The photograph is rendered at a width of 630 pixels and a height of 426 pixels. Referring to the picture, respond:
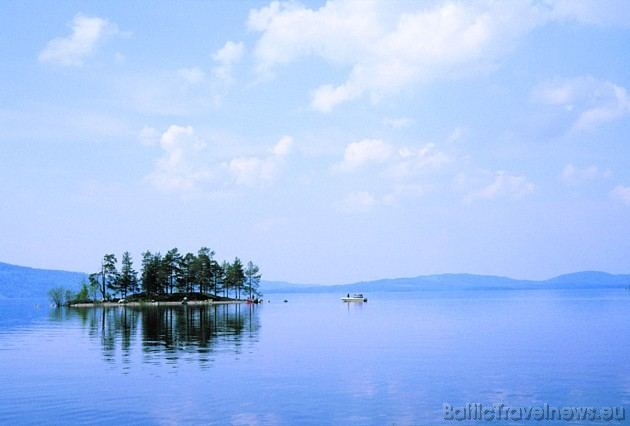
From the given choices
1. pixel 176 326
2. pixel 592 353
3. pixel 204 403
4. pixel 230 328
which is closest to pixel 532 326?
pixel 592 353

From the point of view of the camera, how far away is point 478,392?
125 feet

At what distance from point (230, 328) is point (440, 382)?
57.0 metres

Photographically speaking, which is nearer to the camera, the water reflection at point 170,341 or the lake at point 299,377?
the lake at point 299,377

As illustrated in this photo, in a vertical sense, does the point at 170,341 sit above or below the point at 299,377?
above

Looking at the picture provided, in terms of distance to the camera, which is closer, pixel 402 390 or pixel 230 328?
pixel 402 390

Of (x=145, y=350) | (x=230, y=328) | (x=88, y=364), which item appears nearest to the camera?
(x=88, y=364)

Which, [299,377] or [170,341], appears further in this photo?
[170,341]

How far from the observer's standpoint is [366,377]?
1737 inches

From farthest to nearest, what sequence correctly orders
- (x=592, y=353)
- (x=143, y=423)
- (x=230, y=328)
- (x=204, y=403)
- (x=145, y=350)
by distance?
(x=230, y=328)
(x=145, y=350)
(x=592, y=353)
(x=204, y=403)
(x=143, y=423)

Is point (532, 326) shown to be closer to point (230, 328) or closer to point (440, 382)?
point (230, 328)

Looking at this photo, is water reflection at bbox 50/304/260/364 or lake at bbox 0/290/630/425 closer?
lake at bbox 0/290/630/425

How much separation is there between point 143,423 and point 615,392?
96.0 feet

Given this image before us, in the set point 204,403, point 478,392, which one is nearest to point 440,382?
→ point 478,392

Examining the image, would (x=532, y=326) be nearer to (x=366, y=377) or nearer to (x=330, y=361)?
(x=330, y=361)
